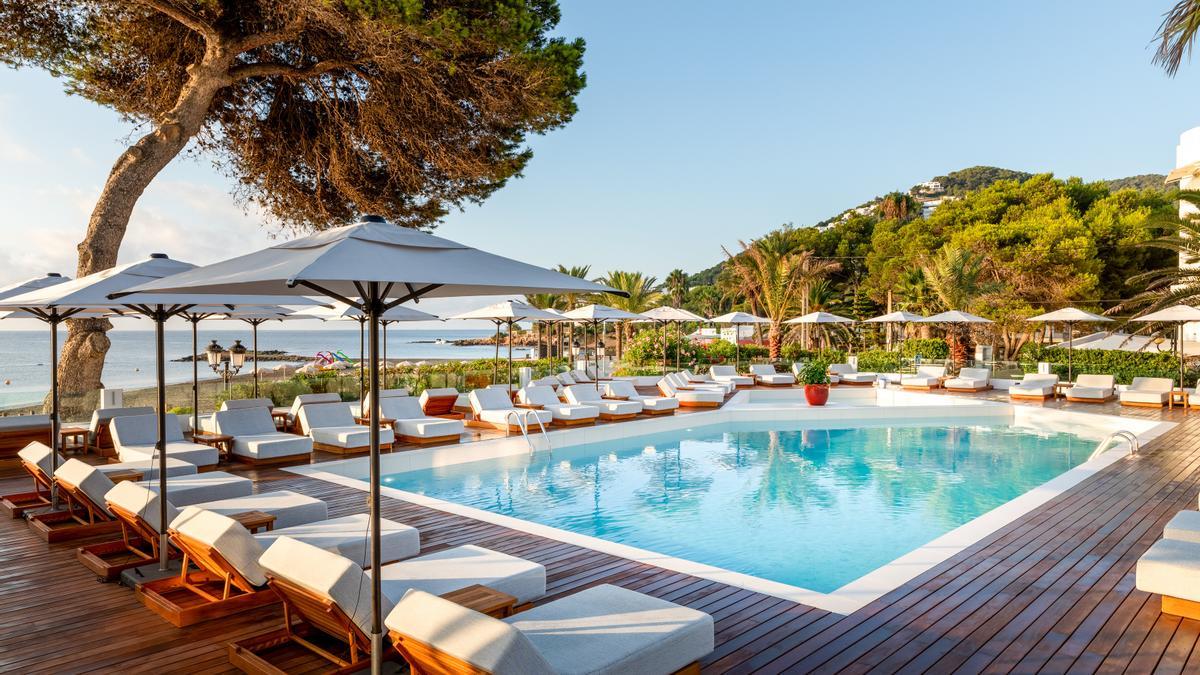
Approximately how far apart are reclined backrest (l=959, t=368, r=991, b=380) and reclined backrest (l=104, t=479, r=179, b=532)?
20.0 meters

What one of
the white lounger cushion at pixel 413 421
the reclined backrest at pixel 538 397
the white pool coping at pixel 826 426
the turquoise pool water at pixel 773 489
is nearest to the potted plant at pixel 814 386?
the white pool coping at pixel 826 426

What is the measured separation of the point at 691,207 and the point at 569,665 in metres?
35.5

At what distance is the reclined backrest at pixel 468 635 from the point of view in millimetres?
2441

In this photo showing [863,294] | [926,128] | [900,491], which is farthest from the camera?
[863,294]

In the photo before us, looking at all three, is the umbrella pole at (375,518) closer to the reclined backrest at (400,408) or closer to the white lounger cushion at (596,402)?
the reclined backrest at (400,408)

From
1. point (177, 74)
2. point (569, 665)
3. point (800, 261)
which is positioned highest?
point (177, 74)

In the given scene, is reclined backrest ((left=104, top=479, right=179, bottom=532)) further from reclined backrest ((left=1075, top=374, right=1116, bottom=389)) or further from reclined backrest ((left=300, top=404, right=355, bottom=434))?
reclined backrest ((left=1075, top=374, right=1116, bottom=389))

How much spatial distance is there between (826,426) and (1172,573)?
11511 mm

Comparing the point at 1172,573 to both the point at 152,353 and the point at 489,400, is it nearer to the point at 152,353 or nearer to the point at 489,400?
the point at 489,400

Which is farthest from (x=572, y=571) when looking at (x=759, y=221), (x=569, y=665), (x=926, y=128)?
(x=759, y=221)

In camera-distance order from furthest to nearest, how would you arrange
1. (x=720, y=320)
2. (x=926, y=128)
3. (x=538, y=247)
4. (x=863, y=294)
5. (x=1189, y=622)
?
(x=538, y=247) → (x=863, y=294) → (x=926, y=128) → (x=720, y=320) → (x=1189, y=622)

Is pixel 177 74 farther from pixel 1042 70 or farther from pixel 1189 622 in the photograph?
pixel 1042 70

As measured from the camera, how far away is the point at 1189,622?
13.4ft

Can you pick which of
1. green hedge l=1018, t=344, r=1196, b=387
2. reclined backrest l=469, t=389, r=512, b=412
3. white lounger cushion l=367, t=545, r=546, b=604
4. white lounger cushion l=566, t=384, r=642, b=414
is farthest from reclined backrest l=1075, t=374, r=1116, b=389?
white lounger cushion l=367, t=545, r=546, b=604
